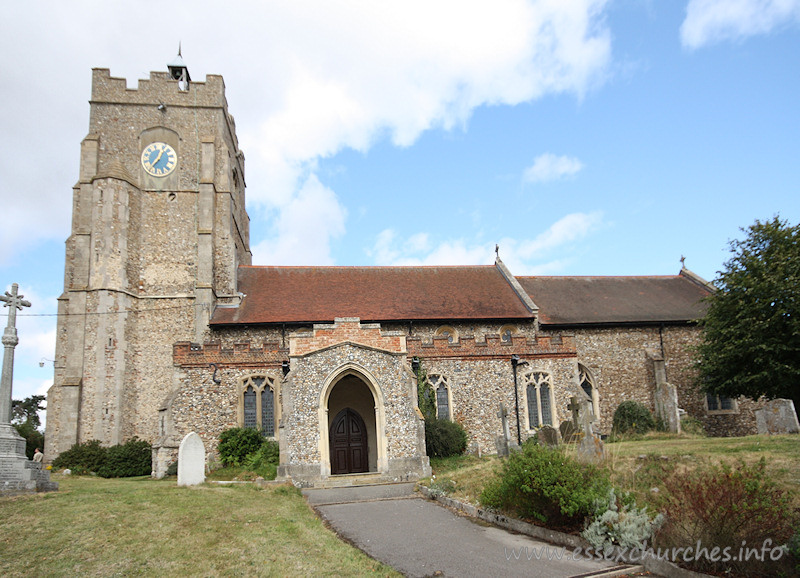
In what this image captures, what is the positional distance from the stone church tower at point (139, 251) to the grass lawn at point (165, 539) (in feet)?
40.8

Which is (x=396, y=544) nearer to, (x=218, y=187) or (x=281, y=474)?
(x=281, y=474)

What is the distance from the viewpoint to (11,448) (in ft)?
43.2

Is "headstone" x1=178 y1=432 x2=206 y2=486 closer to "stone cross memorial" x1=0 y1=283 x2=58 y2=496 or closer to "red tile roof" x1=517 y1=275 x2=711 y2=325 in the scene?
"stone cross memorial" x1=0 y1=283 x2=58 y2=496

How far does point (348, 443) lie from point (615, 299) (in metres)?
15.5

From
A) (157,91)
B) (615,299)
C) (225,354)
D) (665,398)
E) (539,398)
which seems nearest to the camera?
(225,354)

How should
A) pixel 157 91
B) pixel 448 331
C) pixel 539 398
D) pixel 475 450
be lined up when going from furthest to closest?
pixel 157 91 → pixel 448 331 → pixel 539 398 → pixel 475 450

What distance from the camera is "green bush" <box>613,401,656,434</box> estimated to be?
23.2 meters

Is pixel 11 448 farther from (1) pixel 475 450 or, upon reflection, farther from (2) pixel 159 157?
(2) pixel 159 157

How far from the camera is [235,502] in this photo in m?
12.3

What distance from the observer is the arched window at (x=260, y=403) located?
68.8 feet

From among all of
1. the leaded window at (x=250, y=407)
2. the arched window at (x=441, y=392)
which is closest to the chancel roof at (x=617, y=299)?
the arched window at (x=441, y=392)

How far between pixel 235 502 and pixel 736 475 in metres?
9.47

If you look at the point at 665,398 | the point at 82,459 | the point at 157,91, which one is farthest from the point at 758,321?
the point at 157,91

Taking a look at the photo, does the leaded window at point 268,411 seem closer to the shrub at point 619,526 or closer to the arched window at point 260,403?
the arched window at point 260,403
